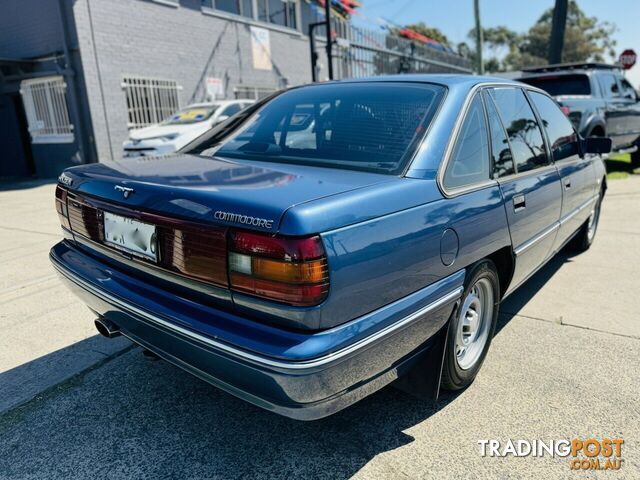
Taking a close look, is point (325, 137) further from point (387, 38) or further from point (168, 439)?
point (387, 38)

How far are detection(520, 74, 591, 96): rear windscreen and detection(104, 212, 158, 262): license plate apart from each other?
776 centimetres

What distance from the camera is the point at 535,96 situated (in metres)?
3.51

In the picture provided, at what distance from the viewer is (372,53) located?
15500mm

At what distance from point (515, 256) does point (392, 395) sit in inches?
40.5

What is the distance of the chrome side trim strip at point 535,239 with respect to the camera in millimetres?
2812

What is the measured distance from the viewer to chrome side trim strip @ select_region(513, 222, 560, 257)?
9.22ft

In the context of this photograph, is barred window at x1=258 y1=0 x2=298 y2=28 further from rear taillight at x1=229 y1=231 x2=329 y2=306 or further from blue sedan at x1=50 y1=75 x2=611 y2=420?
rear taillight at x1=229 y1=231 x2=329 y2=306

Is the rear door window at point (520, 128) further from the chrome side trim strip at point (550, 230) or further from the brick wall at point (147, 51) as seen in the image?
the brick wall at point (147, 51)

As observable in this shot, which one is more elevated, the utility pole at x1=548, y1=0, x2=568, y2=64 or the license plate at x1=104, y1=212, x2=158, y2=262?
the utility pole at x1=548, y1=0, x2=568, y2=64

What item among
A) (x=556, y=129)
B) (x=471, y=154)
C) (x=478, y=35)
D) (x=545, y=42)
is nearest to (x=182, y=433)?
(x=471, y=154)

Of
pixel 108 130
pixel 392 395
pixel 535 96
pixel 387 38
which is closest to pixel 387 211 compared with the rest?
pixel 392 395

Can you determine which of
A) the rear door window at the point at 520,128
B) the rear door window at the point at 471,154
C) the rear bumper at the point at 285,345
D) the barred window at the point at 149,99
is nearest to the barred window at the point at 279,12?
the barred window at the point at 149,99

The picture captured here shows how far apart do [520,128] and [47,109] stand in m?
11.7

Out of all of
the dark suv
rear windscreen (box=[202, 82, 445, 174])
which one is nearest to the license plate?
rear windscreen (box=[202, 82, 445, 174])
